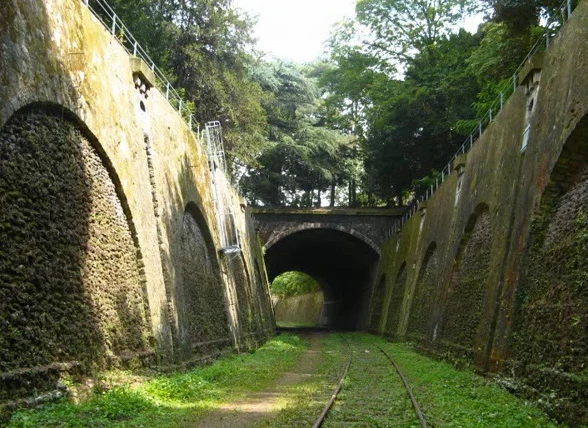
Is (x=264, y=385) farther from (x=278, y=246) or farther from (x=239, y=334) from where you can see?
(x=278, y=246)

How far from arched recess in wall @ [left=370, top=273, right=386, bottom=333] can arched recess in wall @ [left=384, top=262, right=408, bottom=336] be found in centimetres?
313

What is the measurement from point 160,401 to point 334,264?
36.9 m

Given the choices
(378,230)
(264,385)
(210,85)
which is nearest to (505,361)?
(264,385)

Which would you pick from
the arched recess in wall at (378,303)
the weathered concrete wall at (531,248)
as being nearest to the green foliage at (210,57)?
the arched recess in wall at (378,303)

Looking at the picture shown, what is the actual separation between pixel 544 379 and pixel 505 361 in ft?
5.96

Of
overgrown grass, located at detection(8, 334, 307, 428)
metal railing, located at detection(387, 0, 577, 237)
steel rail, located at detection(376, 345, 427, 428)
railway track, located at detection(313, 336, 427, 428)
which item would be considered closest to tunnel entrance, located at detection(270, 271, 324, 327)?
metal railing, located at detection(387, 0, 577, 237)

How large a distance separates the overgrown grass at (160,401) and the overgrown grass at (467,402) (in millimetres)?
3147

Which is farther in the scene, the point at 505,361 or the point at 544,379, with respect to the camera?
the point at 505,361

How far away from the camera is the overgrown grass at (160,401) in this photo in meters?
6.95

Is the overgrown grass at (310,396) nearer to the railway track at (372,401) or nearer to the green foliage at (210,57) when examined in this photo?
the railway track at (372,401)

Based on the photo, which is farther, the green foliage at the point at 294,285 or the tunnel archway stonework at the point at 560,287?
the green foliage at the point at 294,285

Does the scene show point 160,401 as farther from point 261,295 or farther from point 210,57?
point 210,57

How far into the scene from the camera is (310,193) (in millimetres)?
45812

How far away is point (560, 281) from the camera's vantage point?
896cm
